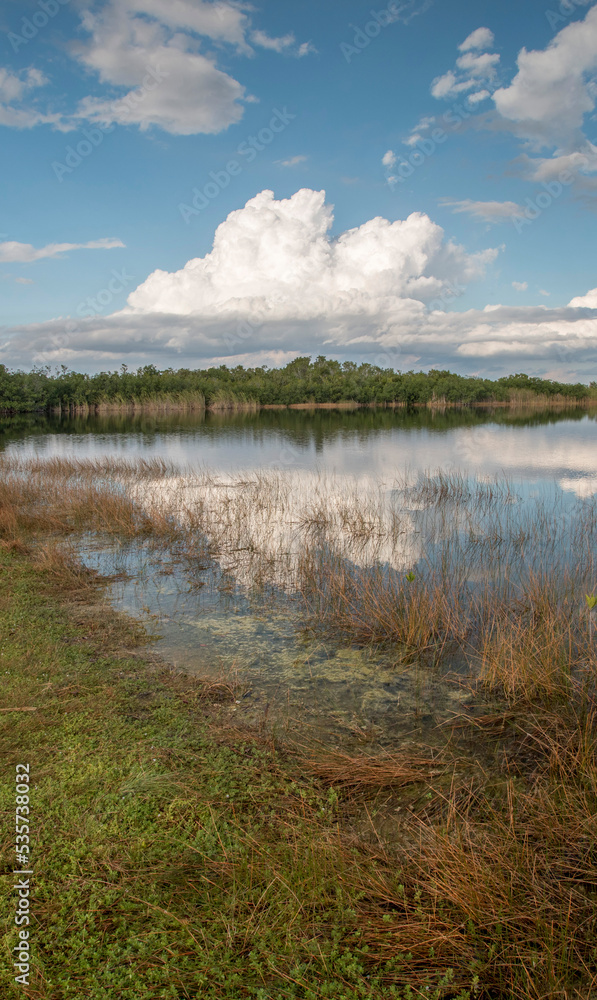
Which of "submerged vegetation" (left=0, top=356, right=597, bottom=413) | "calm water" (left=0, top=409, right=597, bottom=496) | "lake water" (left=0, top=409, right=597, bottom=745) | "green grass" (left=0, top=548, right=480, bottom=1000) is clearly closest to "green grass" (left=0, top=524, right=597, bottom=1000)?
"green grass" (left=0, top=548, right=480, bottom=1000)

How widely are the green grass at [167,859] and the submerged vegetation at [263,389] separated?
Answer: 67.9 meters

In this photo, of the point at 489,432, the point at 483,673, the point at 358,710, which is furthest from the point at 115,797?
the point at 489,432

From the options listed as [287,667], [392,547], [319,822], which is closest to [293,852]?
[319,822]

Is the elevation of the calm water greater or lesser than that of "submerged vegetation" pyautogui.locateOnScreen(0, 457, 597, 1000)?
greater

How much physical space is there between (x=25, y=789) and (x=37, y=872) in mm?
720

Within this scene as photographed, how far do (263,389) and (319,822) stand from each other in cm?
8182

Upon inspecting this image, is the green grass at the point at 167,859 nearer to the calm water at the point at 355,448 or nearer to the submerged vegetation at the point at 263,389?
the calm water at the point at 355,448

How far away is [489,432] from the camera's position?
3541 cm

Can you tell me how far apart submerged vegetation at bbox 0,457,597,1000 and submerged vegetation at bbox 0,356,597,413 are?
66.8 meters

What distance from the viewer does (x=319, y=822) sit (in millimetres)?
3432

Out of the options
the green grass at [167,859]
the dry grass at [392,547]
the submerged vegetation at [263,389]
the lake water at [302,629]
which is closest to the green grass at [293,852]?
the green grass at [167,859]

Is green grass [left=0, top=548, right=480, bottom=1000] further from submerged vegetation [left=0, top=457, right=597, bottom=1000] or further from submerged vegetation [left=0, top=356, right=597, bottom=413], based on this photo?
submerged vegetation [left=0, top=356, right=597, bottom=413]

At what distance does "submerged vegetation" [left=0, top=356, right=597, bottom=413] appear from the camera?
69.8 metres

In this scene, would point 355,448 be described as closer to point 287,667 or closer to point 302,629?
point 302,629
